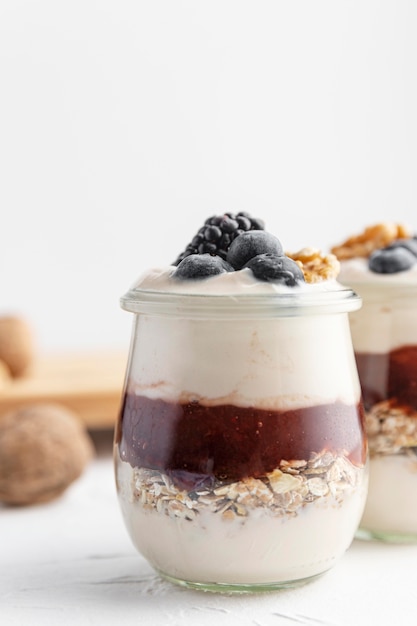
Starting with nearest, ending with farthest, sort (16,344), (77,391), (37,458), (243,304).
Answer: (243,304)
(37,458)
(77,391)
(16,344)

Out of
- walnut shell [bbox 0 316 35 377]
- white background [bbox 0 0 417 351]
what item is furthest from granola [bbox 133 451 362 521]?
white background [bbox 0 0 417 351]

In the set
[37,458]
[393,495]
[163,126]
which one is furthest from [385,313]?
[163,126]

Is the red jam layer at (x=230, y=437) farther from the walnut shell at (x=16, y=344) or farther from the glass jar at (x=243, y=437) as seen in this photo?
the walnut shell at (x=16, y=344)

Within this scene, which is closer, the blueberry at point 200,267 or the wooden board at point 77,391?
the blueberry at point 200,267

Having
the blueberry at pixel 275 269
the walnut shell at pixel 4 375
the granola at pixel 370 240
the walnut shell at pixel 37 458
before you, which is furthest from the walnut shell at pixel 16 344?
the blueberry at pixel 275 269

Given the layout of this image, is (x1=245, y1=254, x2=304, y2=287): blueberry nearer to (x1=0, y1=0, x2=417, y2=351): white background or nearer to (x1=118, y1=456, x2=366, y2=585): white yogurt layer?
(x1=118, y1=456, x2=366, y2=585): white yogurt layer

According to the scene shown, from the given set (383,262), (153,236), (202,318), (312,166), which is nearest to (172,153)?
(153,236)

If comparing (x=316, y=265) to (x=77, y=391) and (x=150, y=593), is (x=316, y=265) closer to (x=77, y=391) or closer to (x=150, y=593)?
(x=150, y=593)
